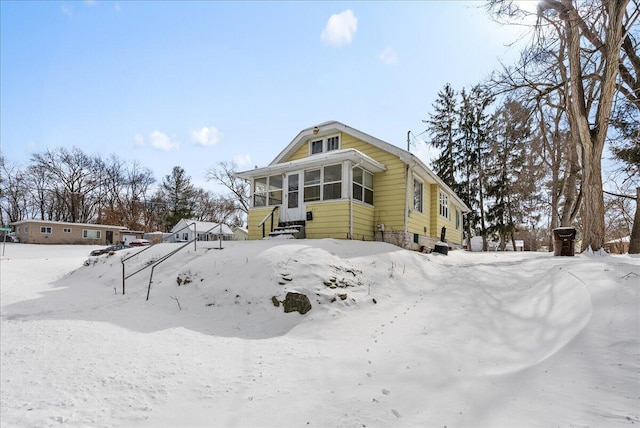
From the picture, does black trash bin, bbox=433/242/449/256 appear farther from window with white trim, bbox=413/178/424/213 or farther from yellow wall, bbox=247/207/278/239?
yellow wall, bbox=247/207/278/239

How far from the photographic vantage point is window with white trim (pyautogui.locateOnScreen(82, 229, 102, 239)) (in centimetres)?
3344

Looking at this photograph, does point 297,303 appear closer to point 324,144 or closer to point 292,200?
point 292,200

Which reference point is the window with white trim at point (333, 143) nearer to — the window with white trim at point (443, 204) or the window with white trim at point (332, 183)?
the window with white trim at point (332, 183)

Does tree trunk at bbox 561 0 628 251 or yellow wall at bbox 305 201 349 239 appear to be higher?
tree trunk at bbox 561 0 628 251

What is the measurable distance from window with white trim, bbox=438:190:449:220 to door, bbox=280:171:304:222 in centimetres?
795

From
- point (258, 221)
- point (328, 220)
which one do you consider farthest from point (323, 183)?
point (258, 221)

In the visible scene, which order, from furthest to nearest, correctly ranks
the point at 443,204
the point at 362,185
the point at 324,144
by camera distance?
the point at 443,204 < the point at 324,144 < the point at 362,185

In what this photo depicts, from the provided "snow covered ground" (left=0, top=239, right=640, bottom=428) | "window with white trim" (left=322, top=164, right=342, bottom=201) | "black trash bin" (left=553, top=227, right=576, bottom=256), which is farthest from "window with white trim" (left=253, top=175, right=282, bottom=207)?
"black trash bin" (left=553, top=227, right=576, bottom=256)

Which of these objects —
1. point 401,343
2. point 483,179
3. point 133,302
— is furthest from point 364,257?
point 483,179

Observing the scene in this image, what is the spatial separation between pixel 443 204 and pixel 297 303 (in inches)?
537

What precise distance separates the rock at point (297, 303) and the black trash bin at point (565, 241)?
8917mm

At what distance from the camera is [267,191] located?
43.4 ft

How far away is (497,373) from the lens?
3.04 metres

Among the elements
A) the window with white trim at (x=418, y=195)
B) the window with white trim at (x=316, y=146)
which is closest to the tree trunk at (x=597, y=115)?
the window with white trim at (x=418, y=195)
